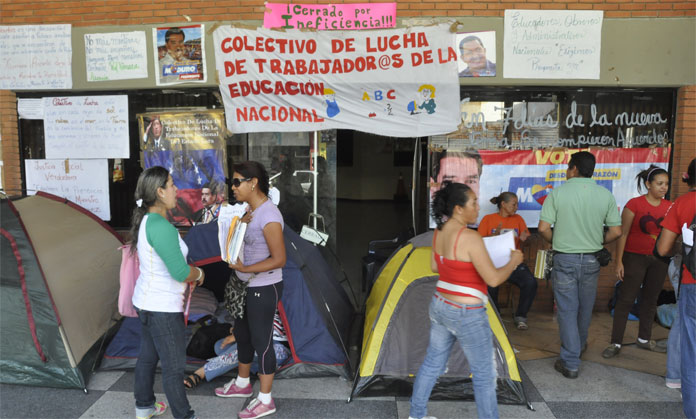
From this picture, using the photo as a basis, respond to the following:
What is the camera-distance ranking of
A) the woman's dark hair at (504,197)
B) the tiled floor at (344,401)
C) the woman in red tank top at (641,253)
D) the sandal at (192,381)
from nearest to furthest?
1. the tiled floor at (344,401)
2. the sandal at (192,381)
3. the woman in red tank top at (641,253)
4. the woman's dark hair at (504,197)

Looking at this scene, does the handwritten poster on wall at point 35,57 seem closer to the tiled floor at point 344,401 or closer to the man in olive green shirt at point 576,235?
the tiled floor at point 344,401

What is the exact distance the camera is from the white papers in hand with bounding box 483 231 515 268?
2.94 m

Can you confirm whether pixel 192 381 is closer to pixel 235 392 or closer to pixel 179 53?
pixel 235 392

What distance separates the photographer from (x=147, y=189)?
3.07m

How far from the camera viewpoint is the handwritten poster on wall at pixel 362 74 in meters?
5.29

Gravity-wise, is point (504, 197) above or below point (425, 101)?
below

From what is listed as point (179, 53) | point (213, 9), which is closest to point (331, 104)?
point (213, 9)

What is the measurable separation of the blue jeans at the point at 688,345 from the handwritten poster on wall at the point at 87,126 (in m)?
5.58

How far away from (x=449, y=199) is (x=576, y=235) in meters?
1.67

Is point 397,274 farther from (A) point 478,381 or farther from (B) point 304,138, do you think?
(B) point 304,138

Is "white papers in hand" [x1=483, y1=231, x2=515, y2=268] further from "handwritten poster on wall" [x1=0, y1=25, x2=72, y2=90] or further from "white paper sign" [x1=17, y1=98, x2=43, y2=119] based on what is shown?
"white paper sign" [x1=17, y1=98, x2=43, y2=119]

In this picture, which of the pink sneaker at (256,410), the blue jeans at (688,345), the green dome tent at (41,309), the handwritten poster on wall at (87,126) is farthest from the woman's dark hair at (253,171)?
the handwritten poster on wall at (87,126)

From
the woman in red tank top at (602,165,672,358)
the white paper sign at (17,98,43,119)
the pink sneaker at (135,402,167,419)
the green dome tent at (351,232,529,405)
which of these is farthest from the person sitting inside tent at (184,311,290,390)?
the white paper sign at (17,98,43,119)

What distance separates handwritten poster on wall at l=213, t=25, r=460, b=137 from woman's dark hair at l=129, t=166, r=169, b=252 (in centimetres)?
251
